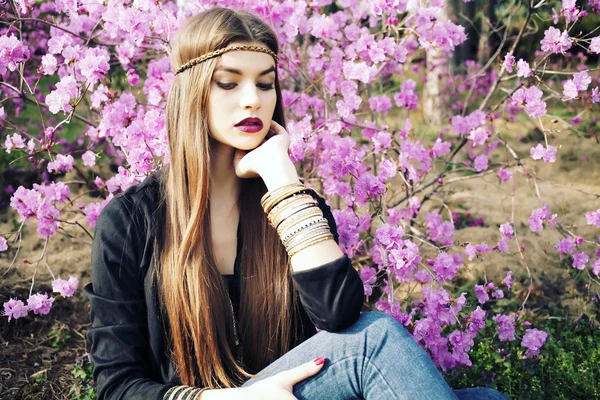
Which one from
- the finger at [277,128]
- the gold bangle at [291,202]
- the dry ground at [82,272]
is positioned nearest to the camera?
the gold bangle at [291,202]

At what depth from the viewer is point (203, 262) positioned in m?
1.85

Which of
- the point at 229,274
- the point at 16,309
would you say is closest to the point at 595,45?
the point at 229,274

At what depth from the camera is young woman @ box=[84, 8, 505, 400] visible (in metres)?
1.67

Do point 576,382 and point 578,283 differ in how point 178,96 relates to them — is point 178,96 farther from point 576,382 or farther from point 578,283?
point 578,283

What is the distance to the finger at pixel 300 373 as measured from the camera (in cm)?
163

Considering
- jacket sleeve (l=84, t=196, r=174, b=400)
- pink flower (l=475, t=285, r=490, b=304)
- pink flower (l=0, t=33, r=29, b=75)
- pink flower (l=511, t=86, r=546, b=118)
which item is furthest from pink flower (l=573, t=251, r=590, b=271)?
pink flower (l=0, t=33, r=29, b=75)

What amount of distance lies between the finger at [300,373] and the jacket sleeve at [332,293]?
0.12 meters

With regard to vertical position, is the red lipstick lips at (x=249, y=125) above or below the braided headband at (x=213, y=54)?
below

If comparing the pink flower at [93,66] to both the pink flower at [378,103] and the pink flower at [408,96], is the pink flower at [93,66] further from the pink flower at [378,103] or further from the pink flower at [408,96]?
the pink flower at [408,96]

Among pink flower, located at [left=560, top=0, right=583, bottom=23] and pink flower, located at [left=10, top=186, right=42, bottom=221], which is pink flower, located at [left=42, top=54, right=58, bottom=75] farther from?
pink flower, located at [left=560, top=0, right=583, bottom=23]

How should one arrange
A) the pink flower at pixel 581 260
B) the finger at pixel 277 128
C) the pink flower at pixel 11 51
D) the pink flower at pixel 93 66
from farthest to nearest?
the pink flower at pixel 581 260, the pink flower at pixel 11 51, the pink flower at pixel 93 66, the finger at pixel 277 128

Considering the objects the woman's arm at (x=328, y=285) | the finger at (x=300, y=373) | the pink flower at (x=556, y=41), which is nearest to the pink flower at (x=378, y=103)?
the pink flower at (x=556, y=41)

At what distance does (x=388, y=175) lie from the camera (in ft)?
8.95

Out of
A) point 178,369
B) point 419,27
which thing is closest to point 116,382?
point 178,369
